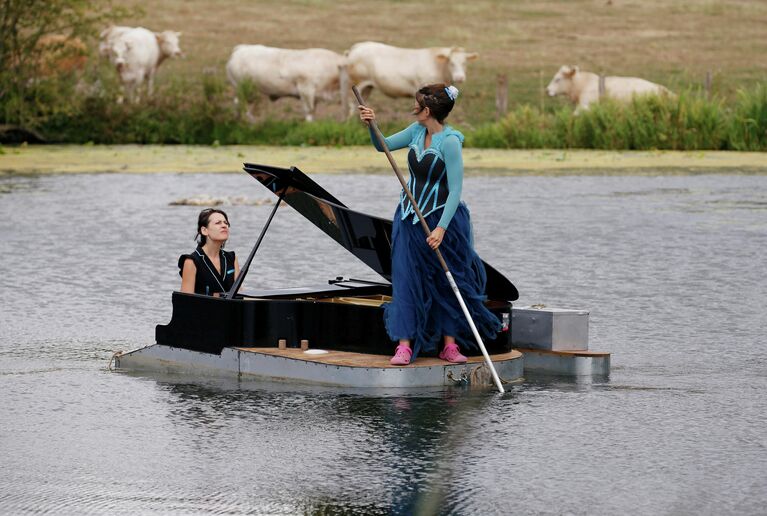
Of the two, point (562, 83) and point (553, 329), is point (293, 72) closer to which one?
point (562, 83)

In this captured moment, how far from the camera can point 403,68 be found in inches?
1663

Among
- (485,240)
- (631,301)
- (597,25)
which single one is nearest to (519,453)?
(631,301)

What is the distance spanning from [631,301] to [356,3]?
53.9 m

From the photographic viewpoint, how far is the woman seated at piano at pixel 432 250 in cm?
930

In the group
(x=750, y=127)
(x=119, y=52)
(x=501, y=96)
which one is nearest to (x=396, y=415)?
(x=750, y=127)

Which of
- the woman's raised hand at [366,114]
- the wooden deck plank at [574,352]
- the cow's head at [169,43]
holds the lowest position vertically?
the wooden deck plank at [574,352]

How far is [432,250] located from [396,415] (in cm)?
124

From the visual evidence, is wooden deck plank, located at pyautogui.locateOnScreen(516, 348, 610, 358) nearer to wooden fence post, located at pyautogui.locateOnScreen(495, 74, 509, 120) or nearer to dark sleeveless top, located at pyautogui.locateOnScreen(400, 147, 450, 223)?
dark sleeveless top, located at pyautogui.locateOnScreen(400, 147, 450, 223)

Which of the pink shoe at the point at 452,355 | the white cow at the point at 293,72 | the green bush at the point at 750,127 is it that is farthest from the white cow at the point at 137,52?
the pink shoe at the point at 452,355

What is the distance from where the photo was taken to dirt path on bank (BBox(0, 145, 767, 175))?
28.4m

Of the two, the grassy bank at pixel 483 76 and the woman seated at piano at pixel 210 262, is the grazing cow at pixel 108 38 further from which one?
the woman seated at piano at pixel 210 262

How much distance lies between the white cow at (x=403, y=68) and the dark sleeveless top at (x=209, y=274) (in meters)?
31.9

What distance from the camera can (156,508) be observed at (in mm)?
6629

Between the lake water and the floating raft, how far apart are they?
0.11 metres
